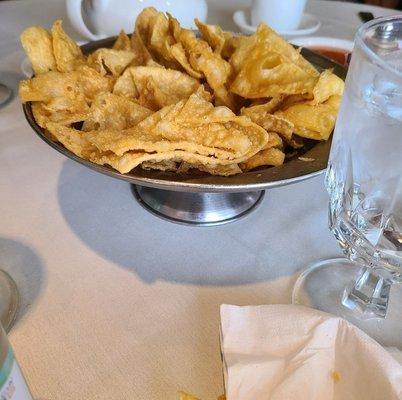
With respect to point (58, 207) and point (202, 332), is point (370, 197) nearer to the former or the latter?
point (202, 332)

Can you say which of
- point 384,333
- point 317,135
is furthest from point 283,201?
point 384,333

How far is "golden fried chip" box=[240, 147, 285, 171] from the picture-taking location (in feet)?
1.75

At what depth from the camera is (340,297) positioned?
536mm

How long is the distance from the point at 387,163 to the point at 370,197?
45 millimetres

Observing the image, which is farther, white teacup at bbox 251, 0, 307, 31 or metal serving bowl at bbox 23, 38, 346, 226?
white teacup at bbox 251, 0, 307, 31

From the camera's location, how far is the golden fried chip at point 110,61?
2.12ft

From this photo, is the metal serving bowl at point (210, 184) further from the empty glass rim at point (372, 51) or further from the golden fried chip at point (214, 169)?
the empty glass rim at point (372, 51)

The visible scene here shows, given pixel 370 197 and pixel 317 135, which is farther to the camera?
pixel 317 135

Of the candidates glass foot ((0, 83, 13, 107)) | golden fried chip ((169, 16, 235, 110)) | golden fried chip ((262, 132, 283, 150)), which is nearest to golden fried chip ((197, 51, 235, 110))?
golden fried chip ((169, 16, 235, 110))

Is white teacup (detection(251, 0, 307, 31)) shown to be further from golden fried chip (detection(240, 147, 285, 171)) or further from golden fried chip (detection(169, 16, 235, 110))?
golden fried chip (detection(240, 147, 285, 171))

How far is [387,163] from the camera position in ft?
1.36

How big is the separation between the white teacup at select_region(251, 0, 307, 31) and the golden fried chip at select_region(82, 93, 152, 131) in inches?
25.2

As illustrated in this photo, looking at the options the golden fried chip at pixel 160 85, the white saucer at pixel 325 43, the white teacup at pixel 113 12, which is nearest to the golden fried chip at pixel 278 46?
the golden fried chip at pixel 160 85

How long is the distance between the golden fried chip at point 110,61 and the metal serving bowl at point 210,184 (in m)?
0.10
